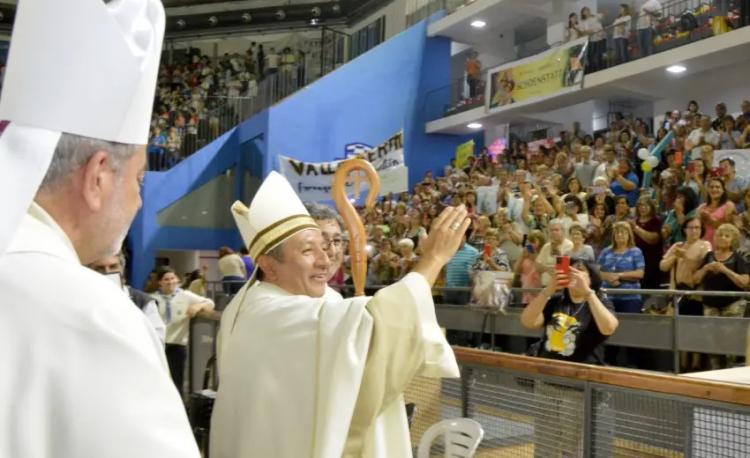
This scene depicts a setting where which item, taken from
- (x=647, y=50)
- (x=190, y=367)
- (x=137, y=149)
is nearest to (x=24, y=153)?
(x=137, y=149)

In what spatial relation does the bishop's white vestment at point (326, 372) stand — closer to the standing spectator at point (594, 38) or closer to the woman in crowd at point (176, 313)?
the woman in crowd at point (176, 313)

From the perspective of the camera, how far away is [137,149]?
4.72 feet

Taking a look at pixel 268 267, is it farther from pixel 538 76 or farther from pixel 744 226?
pixel 538 76

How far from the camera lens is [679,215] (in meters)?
8.40

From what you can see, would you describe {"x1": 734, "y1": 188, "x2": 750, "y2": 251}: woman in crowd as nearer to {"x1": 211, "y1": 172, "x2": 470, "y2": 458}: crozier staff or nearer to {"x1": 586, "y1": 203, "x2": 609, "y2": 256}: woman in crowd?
{"x1": 586, "y1": 203, "x2": 609, "y2": 256}: woman in crowd

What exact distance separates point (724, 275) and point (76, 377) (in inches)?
256

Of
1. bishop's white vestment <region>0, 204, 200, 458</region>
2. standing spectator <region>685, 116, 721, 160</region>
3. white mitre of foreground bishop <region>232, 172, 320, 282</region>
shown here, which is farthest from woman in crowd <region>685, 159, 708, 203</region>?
bishop's white vestment <region>0, 204, 200, 458</region>

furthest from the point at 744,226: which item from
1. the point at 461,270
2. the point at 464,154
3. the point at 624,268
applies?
the point at 464,154

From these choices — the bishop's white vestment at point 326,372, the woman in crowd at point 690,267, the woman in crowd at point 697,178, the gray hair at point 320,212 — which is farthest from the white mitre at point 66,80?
the woman in crowd at point 697,178

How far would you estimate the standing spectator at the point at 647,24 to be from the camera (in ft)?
43.8

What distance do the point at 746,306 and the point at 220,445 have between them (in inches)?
220

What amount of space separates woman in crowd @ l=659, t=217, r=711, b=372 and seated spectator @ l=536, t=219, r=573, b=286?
3.32 ft

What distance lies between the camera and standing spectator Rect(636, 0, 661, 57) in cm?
1334

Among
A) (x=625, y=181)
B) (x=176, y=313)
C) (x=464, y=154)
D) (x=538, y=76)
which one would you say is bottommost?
(x=176, y=313)
